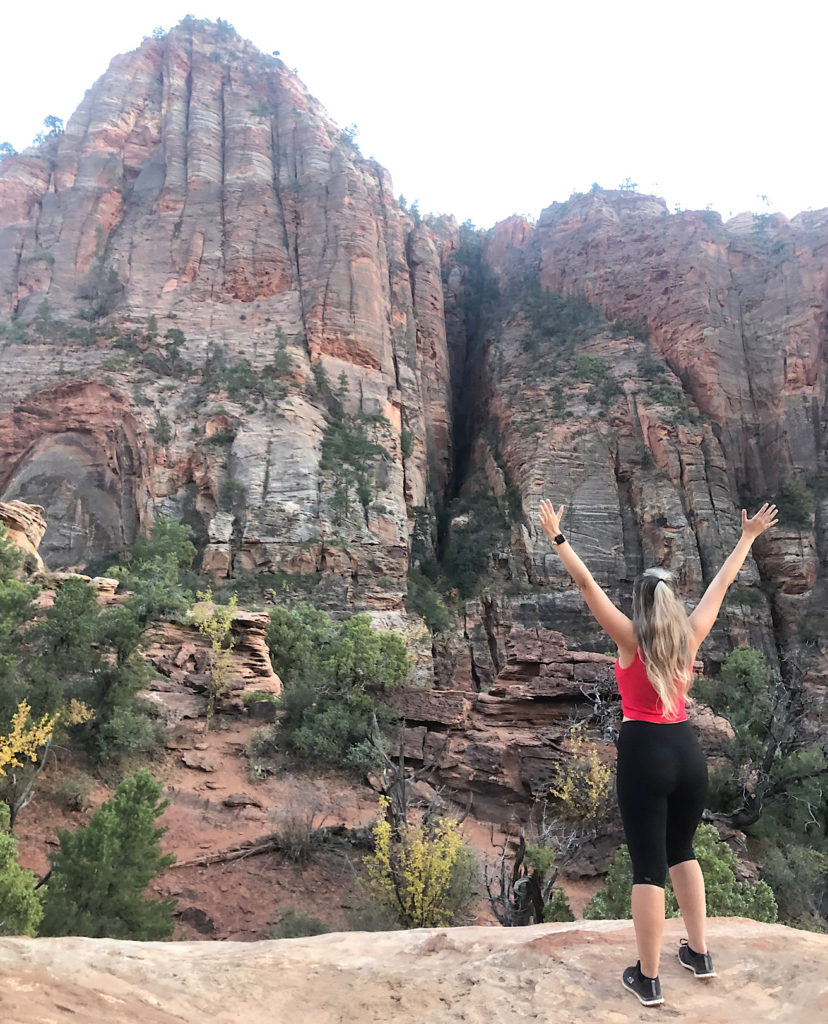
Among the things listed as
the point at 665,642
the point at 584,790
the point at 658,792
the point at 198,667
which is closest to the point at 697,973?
the point at 658,792

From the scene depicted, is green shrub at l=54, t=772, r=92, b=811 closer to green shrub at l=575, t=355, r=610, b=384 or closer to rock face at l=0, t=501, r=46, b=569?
rock face at l=0, t=501, r=46, b=569

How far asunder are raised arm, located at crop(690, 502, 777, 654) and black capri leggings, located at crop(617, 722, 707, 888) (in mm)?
413

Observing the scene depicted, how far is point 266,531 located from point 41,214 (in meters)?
31.9

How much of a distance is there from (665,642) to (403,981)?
1.83 meters

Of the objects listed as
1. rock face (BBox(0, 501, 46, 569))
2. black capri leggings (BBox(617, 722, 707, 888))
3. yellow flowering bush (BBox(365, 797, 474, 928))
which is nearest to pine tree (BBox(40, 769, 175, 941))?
yellow flowering bush (BBox(365, 797, 474, 928))

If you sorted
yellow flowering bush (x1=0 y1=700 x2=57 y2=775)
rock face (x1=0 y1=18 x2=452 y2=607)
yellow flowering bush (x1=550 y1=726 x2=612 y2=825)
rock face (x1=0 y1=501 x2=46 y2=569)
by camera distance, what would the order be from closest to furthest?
yellow flowering bush (x1=0 y1=700 x2=57 y2=775), yellow flowering bush (x1=550 y1=726 x2=612 y2=825), rock face (x1=0 y1=501 x2=46 y2=569), rock face (x1=0 y1=18 x2=452 y2=607)

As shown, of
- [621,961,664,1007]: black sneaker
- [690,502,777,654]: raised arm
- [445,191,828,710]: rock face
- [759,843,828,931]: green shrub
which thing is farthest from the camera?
[445,191,828,710]: rock face

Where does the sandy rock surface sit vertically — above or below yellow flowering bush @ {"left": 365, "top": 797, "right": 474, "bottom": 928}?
above

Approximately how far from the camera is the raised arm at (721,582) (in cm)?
282

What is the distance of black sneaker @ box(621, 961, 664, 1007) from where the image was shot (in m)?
2.38

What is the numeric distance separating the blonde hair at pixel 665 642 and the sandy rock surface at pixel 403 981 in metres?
1.05

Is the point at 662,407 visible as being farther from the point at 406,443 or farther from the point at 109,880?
the point at 109,880

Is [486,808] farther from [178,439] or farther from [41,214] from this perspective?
[41,214]

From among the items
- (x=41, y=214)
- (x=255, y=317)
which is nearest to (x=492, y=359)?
(x=255, y=317)
